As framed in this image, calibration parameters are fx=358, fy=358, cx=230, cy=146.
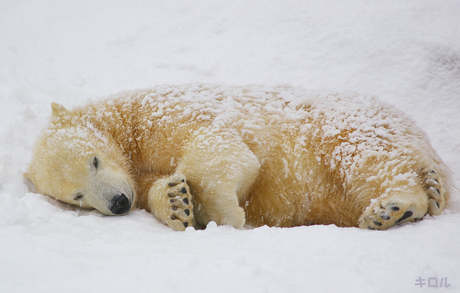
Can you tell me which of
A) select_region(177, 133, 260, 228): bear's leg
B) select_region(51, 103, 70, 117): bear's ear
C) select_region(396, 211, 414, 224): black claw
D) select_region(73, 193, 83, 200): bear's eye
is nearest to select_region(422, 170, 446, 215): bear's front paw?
select_region(396, 211, 414, 224): black claw

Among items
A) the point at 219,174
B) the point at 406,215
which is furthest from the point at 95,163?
the point at 406,215

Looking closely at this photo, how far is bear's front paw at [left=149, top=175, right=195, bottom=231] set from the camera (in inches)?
126

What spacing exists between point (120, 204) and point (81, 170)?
1.78 ft

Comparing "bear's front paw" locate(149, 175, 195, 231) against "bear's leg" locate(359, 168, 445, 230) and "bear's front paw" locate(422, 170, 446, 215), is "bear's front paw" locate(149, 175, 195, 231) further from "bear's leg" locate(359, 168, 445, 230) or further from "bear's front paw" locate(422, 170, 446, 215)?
"bear's front paw" locate(422, 170, 446, 215)

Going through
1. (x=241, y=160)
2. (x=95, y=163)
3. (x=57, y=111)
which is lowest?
(x=95, y=163)

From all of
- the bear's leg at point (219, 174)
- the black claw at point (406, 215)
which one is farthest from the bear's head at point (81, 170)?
the black claw at point (406, 215)

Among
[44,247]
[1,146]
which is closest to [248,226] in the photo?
[44,247]

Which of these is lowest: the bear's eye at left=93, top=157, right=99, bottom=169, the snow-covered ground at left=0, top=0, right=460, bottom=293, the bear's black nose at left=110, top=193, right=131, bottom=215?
the bear's black nose at left=110, top=193, right=131, bottom=215

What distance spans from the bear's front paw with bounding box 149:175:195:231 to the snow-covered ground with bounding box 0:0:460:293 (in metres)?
0.17

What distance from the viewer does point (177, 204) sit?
127 inches

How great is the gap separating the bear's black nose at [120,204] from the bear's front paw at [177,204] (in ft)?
1.30

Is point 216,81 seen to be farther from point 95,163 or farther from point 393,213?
point 393,213

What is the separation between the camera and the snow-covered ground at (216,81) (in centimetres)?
207

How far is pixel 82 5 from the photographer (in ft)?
27.3
